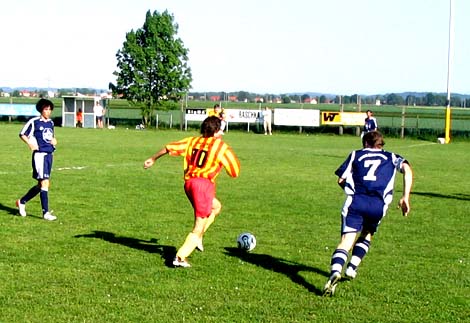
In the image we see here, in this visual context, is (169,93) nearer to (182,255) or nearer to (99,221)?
(99,221)

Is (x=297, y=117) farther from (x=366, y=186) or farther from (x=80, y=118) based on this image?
(x=366, y=186)

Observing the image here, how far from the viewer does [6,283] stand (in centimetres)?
784

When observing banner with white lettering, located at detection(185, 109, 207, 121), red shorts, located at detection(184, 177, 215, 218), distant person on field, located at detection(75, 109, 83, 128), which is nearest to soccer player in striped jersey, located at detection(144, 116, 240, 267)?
red shorts, located at detection(184, 177, 215, 218)

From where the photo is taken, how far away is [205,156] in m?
8.60

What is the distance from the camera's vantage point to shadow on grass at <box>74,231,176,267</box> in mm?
9642

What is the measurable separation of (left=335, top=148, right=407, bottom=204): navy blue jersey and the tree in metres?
44.7

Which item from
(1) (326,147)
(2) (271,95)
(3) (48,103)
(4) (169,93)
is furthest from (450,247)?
(2) (271,95)

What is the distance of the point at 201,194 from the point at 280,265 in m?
1.30

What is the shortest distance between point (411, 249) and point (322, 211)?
3.58 m

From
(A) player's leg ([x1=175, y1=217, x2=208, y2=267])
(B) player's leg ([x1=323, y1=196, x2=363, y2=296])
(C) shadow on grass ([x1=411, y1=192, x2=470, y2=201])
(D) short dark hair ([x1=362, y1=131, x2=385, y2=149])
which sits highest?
(D) short dark hair ([x1=362, y1=131, x2=385, y2=149])

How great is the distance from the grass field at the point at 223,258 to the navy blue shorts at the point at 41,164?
27.5 inches

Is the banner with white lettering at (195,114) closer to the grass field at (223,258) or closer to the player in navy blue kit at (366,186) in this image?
the grass field at (223,258)

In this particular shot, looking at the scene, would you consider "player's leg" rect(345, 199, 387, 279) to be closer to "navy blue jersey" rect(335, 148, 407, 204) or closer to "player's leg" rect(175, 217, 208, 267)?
"navy blue jersey" rect(335, 148, 407, 204)

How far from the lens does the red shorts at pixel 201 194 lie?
28.4 feet
